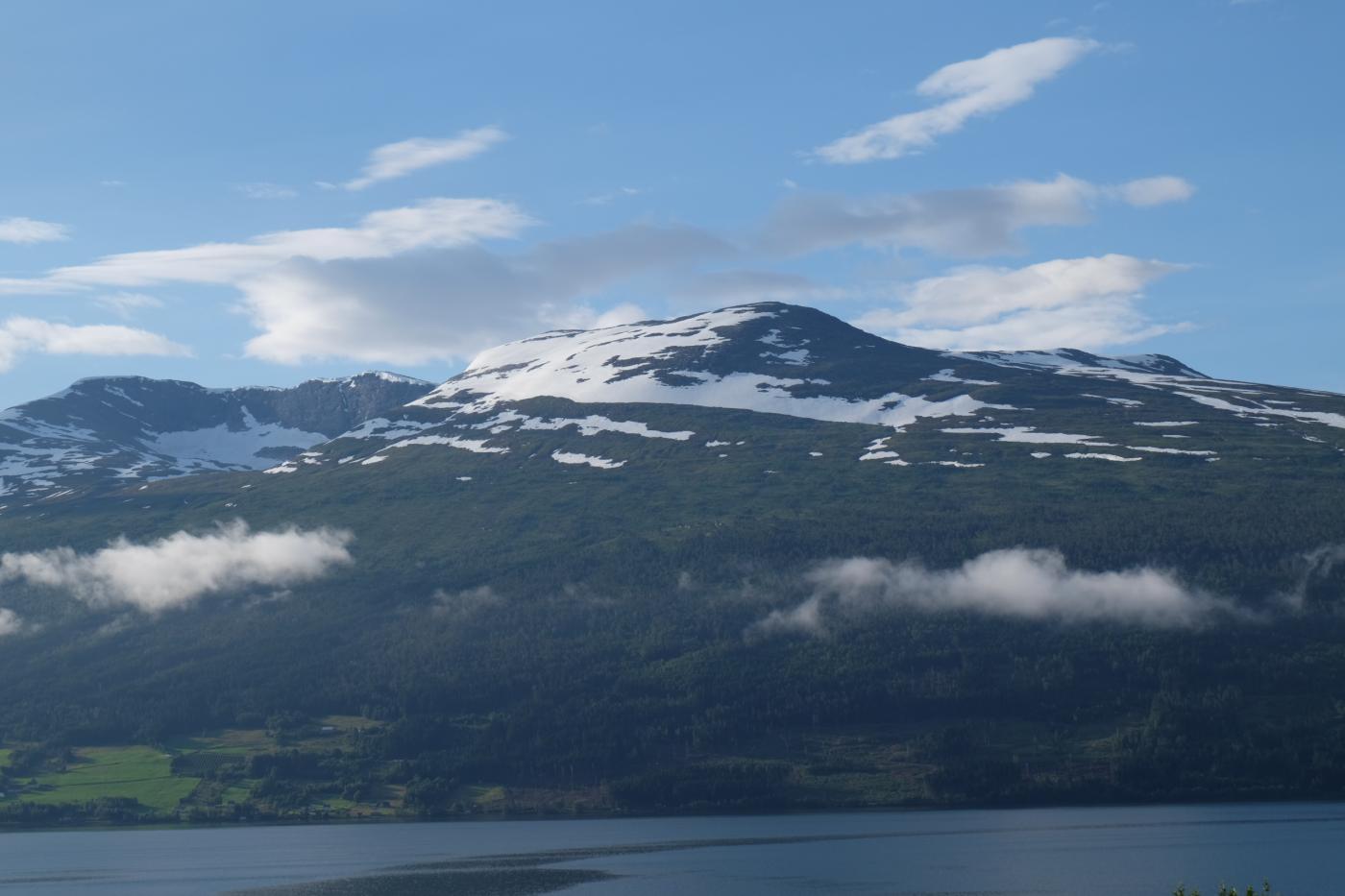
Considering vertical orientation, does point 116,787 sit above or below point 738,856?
below

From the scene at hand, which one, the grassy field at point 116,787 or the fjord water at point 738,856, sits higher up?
the fjord water at point 738,856

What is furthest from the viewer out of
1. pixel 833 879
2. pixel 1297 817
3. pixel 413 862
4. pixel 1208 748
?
pixel 1208 748

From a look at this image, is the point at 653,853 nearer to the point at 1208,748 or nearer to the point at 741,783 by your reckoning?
the point at 741,783

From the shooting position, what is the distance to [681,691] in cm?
19850

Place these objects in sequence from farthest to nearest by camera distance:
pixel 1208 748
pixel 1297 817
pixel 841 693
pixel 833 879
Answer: pixel 841 693
pixel 1208 748
pixel 1297 817
pixel 833 879

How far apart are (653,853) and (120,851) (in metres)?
57.6

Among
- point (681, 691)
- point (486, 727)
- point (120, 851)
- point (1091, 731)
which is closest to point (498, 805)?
point (486, 727)

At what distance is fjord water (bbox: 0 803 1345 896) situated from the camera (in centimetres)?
11375

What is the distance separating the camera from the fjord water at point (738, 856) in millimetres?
113750

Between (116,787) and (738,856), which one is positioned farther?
(116,787)

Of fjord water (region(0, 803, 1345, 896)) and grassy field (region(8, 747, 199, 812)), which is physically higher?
fjord water (region(0, 803, 1345, 896))

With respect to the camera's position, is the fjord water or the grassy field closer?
the fjord water

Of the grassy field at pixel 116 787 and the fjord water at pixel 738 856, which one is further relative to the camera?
the grassy field at pixel 116 787

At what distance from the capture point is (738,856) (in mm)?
135500
